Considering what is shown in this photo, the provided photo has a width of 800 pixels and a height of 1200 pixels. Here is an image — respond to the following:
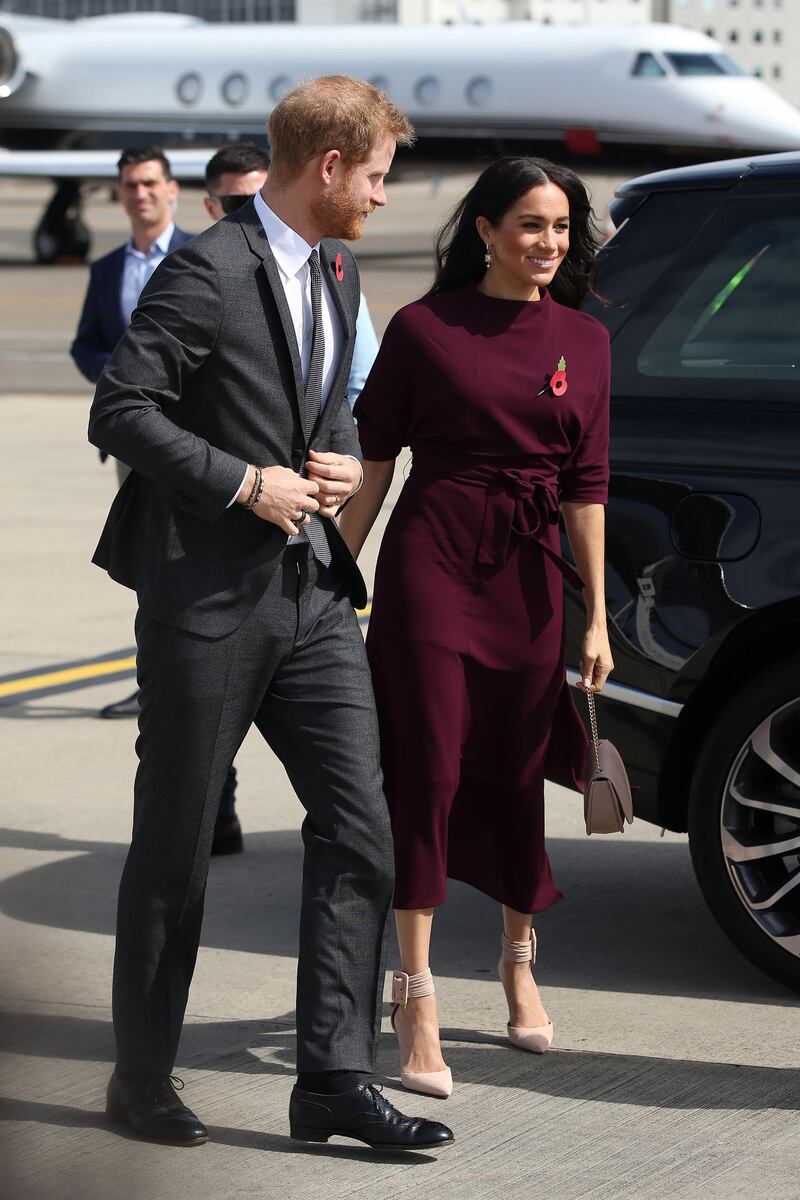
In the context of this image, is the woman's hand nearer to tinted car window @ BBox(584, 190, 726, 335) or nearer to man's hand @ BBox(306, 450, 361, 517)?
man's hand @ BBox(306, 450, 361, 517)

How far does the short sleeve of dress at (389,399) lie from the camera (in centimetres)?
348

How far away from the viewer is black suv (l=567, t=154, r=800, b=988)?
12.7 feet

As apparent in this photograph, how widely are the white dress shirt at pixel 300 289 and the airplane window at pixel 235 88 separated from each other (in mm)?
33134

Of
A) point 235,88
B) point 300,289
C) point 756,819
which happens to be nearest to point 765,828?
point 756,819

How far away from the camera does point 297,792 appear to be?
3197mm

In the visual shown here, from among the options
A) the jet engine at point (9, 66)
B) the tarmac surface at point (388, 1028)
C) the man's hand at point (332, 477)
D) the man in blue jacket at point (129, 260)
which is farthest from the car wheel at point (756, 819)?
the jet engine at point (9, 66)

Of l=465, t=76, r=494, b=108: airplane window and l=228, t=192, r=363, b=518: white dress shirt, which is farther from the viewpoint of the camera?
l=465, t=76, r=494, b=108: airplane window

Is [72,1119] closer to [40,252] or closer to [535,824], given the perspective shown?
[535,824]

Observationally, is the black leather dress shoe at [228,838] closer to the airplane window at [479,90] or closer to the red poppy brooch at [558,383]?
the red poppy brooch at [558,383]

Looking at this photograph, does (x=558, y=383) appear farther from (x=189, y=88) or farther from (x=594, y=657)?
(x=189, y=88)

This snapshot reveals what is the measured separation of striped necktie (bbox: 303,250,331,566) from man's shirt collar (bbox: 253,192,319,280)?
3 cm

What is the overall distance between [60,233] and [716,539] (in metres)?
32.2

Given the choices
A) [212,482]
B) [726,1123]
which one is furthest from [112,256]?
[726,1123]

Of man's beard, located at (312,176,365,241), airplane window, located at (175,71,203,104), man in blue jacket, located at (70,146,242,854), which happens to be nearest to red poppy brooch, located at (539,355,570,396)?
man's beard, located at (312,176,365,241)
